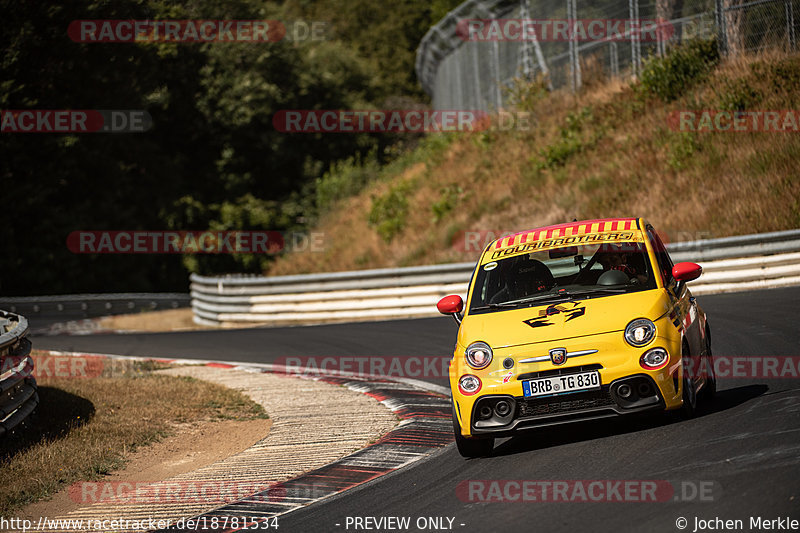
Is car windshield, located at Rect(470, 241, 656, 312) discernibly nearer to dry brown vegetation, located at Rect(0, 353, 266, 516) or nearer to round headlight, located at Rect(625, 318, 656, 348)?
round headlight, located at Rect(625, 318, 656, 348)

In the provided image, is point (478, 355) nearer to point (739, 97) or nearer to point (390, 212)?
point (739, 97)

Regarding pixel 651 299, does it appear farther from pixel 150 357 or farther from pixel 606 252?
pixel 150 357

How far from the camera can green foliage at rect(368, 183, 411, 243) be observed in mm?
27188

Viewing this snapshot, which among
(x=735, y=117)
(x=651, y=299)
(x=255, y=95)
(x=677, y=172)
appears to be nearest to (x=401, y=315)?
(x=677, y=172)

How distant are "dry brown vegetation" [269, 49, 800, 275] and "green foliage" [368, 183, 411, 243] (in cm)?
5

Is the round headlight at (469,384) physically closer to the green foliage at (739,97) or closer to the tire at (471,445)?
the tire at (471,445)

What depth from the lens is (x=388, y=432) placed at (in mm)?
8898

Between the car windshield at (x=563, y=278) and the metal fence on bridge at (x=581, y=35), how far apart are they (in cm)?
1450

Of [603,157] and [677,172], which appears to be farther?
[603,157]

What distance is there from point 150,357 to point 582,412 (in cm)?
1193

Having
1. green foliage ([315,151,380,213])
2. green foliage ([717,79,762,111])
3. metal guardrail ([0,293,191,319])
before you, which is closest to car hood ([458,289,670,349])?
green foliage ([717,79,762,111])

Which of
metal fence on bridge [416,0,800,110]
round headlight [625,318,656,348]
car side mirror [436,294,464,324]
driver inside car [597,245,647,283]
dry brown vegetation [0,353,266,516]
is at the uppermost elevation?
metal fence on bridge [416,0,800,110]

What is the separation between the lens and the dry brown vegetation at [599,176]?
18906 millimetres

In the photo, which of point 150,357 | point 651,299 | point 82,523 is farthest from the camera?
point 150,357
